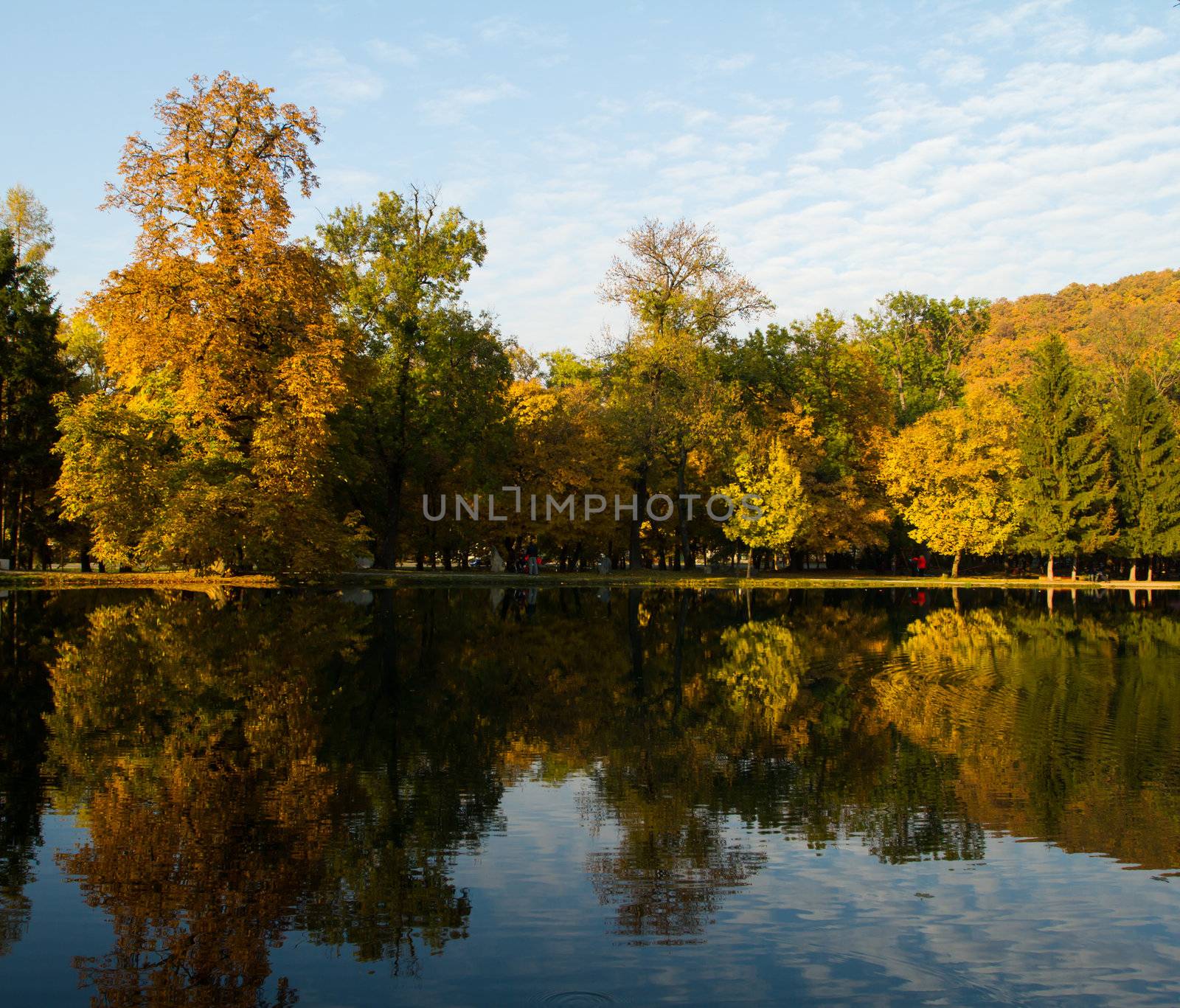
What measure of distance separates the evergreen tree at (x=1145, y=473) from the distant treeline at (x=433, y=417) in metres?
0.16

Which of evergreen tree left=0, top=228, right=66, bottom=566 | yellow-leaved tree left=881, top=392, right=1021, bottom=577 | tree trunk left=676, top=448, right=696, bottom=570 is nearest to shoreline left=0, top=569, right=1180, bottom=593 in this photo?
tree trunk left=676, top=448, right=696, bottom=570

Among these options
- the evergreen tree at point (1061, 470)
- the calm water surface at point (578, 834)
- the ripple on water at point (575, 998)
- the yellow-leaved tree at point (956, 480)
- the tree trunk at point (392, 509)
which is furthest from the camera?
the evergreen tree at point (1061, 470)

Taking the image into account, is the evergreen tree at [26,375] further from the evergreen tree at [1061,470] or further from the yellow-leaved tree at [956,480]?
the evergreen tree at [1061,470]

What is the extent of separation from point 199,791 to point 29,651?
36.1 feet

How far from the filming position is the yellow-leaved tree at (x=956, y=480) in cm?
5506

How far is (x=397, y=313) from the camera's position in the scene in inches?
1797

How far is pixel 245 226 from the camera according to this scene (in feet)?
116

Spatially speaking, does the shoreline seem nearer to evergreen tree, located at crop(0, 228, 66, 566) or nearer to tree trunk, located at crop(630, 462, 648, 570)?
tree trunk, located at crop(630, 462, 648, 570)

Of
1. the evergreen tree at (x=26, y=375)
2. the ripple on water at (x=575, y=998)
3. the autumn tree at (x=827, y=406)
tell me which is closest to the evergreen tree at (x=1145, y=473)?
the autumn tree at (x=827, y=406)

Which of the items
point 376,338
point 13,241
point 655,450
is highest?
point 13,241

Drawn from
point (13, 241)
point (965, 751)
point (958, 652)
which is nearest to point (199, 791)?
point (965, 751)

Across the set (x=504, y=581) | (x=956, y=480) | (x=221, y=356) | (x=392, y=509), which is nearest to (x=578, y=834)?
(x=221, y=356)

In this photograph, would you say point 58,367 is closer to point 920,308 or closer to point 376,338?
point 376,338

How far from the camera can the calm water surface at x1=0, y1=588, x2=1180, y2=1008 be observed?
5.01 metres
